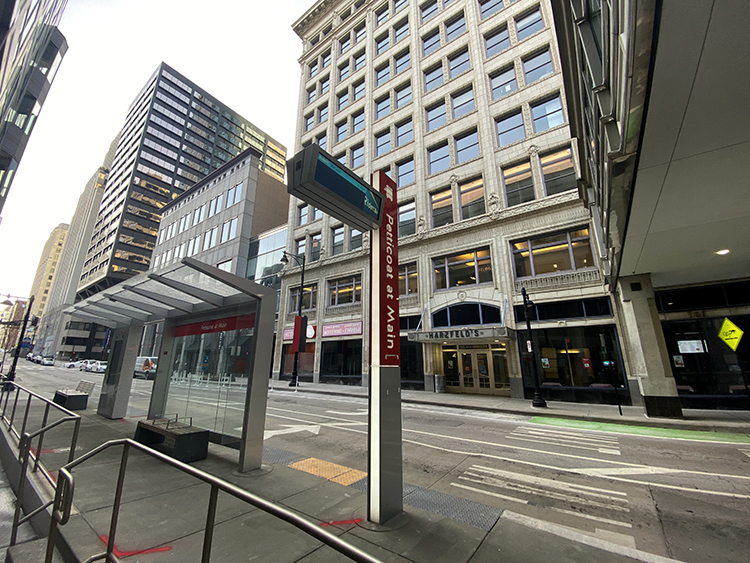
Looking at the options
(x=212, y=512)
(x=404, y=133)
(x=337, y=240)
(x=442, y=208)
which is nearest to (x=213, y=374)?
(x=212, y=512)

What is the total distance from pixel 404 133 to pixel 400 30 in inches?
463

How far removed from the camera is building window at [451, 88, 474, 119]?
77.1ft

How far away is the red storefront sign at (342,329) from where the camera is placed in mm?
24814

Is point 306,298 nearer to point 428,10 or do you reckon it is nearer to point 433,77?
point 433,77

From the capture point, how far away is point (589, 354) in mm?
15859

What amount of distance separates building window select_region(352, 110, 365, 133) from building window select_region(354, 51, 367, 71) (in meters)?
5.72

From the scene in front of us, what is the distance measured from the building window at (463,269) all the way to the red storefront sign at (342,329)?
281 inches

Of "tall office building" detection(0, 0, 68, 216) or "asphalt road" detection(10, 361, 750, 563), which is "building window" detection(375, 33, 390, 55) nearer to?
"tall office building" detection(0, 0, 68, 216)

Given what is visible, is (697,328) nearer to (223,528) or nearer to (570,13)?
(570,13)

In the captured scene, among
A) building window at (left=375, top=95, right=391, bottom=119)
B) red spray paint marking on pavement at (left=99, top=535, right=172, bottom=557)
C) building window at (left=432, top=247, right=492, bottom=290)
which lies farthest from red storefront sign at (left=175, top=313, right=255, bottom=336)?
building window at (left=375, top=95, right=391, bottom=119)

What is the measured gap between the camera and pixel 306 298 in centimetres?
2942

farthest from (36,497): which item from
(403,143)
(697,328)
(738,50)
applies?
(403,143)

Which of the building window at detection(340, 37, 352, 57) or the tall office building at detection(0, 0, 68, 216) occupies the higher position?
the building window at detection(340, 37, 352, 57)

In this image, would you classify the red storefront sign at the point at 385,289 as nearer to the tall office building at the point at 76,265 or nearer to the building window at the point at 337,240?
the building window at the point at 337,240
